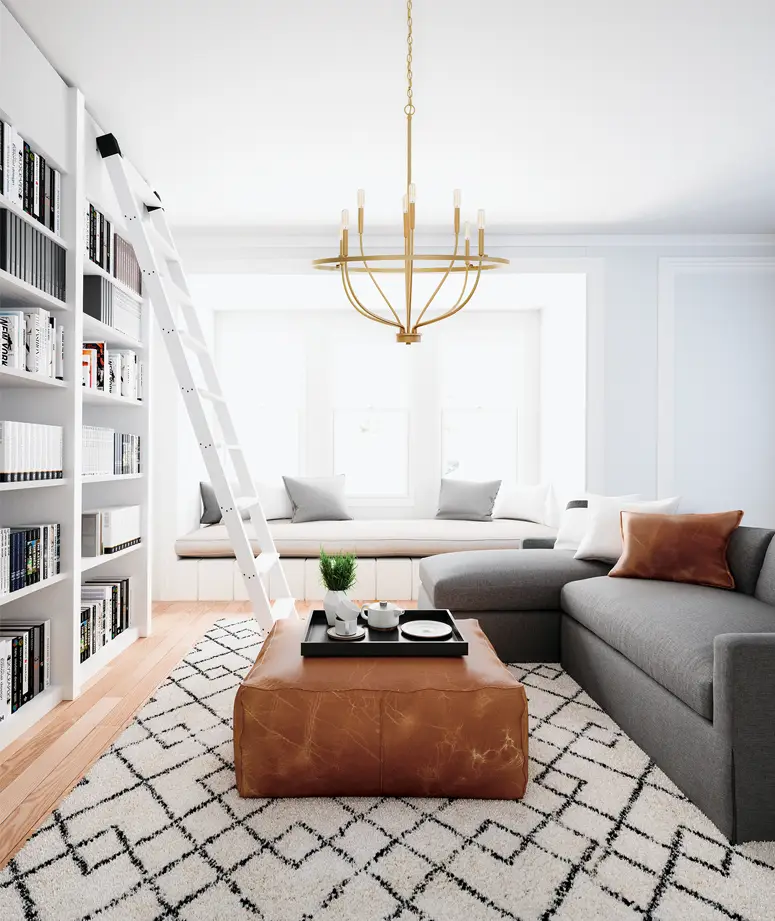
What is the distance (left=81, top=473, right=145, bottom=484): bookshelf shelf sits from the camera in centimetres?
306

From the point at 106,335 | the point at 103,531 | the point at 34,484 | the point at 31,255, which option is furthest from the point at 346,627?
the point at 106,335

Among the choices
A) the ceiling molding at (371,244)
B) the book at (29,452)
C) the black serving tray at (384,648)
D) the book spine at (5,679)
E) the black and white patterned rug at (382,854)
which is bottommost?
the black and white patterned rug at (382,854)

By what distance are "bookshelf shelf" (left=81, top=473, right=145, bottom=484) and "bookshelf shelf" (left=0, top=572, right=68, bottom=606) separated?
470 mm

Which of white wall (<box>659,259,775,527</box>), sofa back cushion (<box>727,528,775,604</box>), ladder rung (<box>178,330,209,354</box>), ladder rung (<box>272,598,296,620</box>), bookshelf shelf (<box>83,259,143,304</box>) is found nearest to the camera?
sofa back cushion (<box>727,528,775,604</box>)

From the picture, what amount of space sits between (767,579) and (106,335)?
3.18 m

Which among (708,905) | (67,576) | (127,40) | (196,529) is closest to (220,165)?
(127,40)

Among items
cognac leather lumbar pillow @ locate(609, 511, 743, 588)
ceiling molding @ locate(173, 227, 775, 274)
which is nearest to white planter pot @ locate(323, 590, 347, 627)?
cognac leather lumbar pillow @ locate(609, 511, 743, 588)

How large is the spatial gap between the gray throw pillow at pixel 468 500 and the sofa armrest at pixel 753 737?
3698mm

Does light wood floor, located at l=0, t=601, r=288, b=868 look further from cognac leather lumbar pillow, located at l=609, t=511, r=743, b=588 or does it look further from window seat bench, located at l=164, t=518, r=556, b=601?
cognac leather lumbar pillow, located at l=609, t=511, r=743, b=588

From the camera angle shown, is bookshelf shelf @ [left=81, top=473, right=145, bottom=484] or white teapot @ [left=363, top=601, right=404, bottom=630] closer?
white teapot @ [left=363, top=601, right=404, bottom=630]

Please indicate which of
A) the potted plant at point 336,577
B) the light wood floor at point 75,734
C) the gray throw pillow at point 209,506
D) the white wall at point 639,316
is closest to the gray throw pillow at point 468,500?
the white wall at point 639,316

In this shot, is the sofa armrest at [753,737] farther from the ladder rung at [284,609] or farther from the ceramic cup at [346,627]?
the ladder rung at [284,609]

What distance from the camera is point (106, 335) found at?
10.8ft

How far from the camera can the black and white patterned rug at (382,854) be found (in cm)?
147
